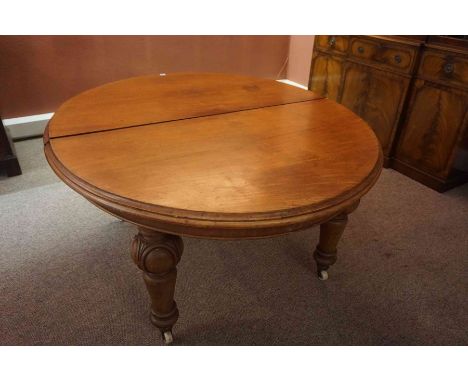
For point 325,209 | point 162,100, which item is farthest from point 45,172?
point 325,209

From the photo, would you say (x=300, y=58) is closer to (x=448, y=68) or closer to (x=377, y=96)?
(x=377, y=96)

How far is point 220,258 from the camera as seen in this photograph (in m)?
1.54

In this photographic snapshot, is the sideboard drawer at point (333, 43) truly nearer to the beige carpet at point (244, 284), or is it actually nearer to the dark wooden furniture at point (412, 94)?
the dark wooden furniture at point (412, 94)

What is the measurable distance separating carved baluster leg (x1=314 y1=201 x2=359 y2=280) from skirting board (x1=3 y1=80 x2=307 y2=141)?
2.12m

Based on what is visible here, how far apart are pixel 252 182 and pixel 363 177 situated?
0.30m

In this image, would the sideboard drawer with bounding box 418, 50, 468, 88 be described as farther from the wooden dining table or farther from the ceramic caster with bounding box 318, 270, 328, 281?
the ceramic caster with bounding box 318, 270, 328, 281

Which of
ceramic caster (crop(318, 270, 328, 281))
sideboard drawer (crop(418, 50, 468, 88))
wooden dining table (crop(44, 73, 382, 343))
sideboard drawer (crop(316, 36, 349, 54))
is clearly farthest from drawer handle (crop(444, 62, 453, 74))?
ceramic caster (crop(318, 270, 328, 281))

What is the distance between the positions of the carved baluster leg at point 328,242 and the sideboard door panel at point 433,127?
107 centimetres

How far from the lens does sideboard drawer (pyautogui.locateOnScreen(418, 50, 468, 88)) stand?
5.79ft

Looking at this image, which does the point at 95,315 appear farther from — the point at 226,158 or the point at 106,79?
the point at 106,79

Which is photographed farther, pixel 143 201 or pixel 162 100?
pixel 162 100

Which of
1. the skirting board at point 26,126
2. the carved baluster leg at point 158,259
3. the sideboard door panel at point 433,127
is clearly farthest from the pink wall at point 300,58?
the carved baluster leg at point 158,259

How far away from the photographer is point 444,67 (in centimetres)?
184

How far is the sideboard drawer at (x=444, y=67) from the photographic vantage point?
176cm
